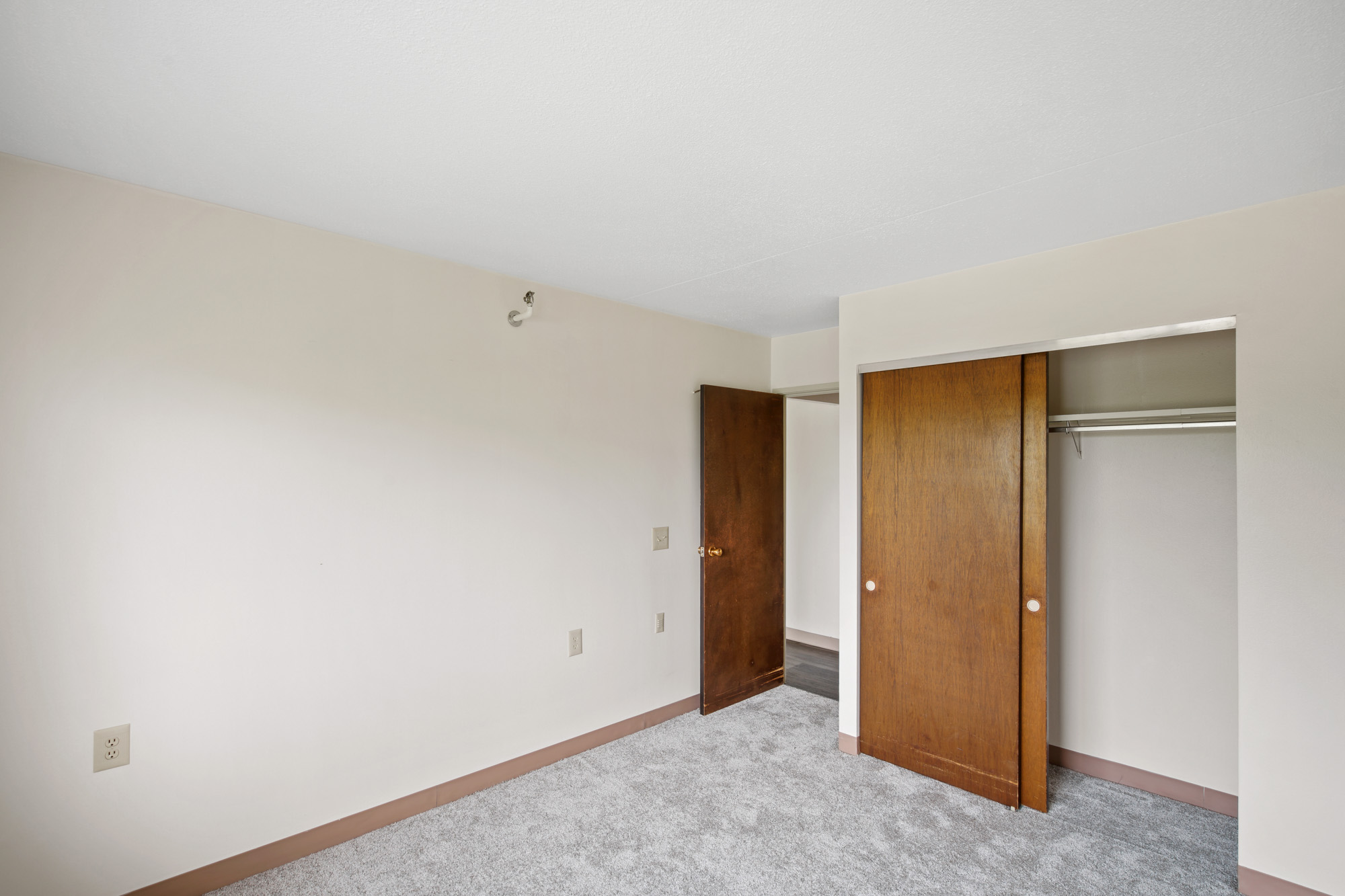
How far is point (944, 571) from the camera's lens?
297cm

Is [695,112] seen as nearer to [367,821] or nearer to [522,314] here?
[522,314]

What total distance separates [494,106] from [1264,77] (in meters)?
1.85

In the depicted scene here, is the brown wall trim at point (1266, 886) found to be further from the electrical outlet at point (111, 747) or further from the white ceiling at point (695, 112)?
the electrical outlet at point (111, 747)

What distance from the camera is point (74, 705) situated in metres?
1.97

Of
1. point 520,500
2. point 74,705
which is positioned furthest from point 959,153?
point 74,705

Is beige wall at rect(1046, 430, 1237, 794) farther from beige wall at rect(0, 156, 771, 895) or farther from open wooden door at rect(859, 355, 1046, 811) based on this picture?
beige wall at rect(0, 156, 771, 895)

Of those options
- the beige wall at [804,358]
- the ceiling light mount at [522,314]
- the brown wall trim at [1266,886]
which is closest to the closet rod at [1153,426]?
the beige wall at [804,358]

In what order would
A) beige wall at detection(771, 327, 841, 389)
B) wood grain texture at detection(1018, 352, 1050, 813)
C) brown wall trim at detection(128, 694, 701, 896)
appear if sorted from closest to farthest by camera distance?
brown wall trim at detection(128, 694, 701, 896), wood grain texture at detection(1018, 352, 1050, 813), beige wall at detection(771, 327, 841, 389)

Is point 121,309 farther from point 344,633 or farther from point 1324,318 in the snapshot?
point 1324,318

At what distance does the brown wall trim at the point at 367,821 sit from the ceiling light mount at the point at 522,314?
2.13 meters

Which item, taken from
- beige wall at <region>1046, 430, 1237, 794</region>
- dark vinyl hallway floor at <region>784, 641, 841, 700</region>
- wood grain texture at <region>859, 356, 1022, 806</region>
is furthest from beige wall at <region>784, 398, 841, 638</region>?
beige wall at <region>1046, 430, 1237, 794</region>

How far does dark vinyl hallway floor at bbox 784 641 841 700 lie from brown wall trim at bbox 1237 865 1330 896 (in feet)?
6.49

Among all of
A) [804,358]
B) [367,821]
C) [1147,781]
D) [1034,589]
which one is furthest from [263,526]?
[1147,781]

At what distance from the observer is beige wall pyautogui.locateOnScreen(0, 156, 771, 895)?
1.94 m
